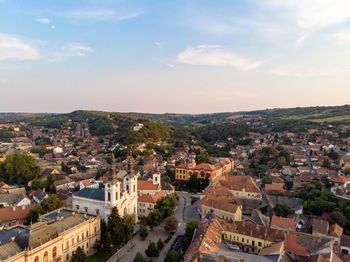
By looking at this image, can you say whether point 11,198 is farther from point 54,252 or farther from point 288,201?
point 288,201

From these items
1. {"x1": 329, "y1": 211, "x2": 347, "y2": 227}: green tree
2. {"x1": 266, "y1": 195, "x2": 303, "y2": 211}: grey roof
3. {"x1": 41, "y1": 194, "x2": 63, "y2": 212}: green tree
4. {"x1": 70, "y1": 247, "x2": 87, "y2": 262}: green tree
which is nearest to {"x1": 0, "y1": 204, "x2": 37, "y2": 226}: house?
{"x1": 41, "y1": 194, "x2": 63, "y2": 212}: green tree

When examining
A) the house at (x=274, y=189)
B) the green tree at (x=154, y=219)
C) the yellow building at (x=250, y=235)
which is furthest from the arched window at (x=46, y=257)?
the house at (x=274, y=189)

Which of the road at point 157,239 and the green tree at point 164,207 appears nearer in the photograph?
the road at point 157,239

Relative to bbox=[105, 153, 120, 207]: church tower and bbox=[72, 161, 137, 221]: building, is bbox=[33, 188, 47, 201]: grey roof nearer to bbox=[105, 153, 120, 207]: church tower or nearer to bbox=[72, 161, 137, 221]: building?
bbox=[72, 161, 137, 221]: building

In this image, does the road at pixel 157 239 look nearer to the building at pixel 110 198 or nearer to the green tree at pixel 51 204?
the building at pixel 110 198

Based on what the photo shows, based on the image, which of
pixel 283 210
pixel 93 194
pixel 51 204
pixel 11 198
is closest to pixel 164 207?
pixel 93 194

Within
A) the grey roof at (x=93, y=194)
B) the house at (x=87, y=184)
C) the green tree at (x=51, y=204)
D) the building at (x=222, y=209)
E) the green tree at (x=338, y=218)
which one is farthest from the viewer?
the house at (x=87, y=184)

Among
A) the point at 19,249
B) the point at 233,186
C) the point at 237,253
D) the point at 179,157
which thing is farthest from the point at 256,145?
the point at 19,249

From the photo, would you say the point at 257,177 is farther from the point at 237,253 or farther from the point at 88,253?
the point at 88,253
